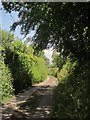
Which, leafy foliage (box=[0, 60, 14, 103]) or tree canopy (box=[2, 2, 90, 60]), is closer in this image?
tree canopy (box=[2, 2, 90, 60])

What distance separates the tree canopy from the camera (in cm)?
941

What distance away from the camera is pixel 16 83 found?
21422 millimetres

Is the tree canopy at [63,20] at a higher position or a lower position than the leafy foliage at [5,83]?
higher

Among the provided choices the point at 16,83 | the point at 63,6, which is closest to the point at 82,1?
the point at 63,6

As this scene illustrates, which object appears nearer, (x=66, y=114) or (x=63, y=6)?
(x=66, y=114)

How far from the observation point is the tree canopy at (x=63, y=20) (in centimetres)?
941

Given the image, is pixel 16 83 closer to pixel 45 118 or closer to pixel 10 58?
pixel 10 58

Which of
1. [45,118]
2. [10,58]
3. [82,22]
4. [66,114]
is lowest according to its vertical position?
[45,118]

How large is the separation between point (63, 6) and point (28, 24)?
4.17 meters

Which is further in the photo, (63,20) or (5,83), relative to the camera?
(5,83)

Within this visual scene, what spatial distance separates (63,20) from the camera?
9.62m

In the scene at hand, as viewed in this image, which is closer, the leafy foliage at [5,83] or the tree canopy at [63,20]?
the tree canopy at [63,20]

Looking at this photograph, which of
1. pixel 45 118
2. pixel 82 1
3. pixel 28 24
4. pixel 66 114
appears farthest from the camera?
pixel 28 24

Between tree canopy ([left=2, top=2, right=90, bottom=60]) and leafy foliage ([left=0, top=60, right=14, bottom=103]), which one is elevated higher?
tree canopy ([left=2, top=2, right=90, bottom=60])
